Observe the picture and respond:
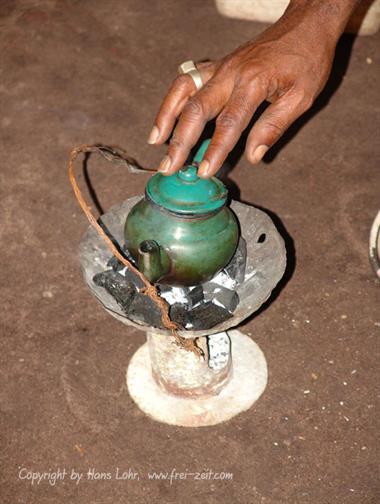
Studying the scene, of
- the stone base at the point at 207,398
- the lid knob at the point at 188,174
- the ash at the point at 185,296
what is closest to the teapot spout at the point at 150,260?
the ash at the point at 185,296

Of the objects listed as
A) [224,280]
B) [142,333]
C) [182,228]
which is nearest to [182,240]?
[182,228]

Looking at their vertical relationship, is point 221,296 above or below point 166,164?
below

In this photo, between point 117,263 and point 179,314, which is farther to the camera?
point 117,263

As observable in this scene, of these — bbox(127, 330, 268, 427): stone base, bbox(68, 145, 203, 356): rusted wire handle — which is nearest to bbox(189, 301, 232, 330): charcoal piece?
bbox(68, 145, 203, 356): rusted wire handle

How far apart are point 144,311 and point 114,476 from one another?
957 millimetres

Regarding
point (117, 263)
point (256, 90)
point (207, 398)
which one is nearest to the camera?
point (256, 90)

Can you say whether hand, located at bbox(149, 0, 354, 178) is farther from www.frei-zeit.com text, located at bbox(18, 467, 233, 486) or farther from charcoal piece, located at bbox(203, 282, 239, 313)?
www.frei-zeit.com text, located at bbox(18, 467, 233, 486)

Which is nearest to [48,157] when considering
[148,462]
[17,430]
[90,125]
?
[90,125]

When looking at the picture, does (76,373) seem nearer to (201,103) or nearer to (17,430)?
(17,430)

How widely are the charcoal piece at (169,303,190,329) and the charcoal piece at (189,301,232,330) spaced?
2 centimetres

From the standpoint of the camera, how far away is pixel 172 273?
2467 millimetres

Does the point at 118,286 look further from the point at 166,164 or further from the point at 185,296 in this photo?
the point at 166,164

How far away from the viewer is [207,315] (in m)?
2.54

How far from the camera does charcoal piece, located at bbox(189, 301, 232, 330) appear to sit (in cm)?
249
